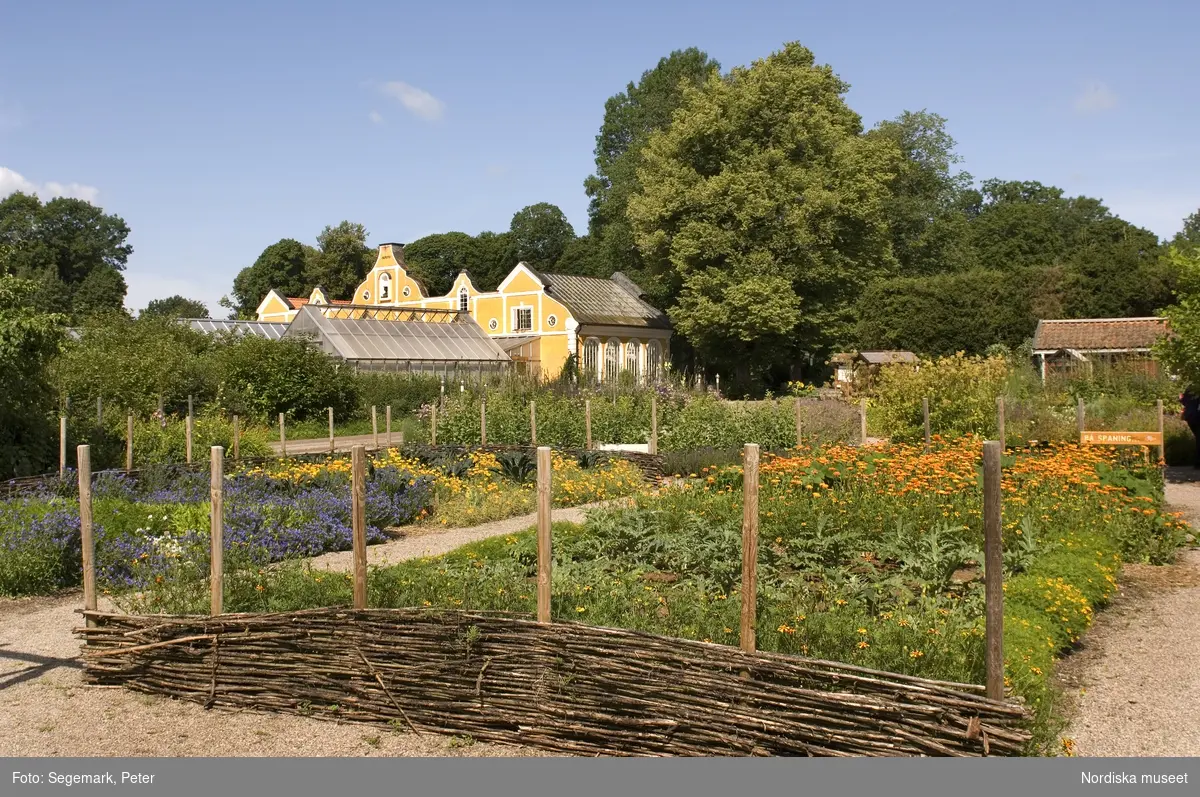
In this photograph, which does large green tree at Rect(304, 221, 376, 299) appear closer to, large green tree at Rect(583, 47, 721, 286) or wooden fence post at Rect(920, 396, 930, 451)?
large green tree at Rect(583, 47, 721, 286)

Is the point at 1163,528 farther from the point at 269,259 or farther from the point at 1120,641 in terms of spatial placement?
the point at 269,259

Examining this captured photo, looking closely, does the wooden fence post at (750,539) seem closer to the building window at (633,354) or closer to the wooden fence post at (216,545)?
the wooden fence post at (216,545)

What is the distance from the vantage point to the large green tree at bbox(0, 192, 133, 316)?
2484 inches

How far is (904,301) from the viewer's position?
1682 inches

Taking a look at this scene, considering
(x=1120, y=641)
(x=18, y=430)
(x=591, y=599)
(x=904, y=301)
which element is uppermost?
(x=904, y=301)

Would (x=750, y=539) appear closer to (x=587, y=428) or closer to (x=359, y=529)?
(x=359, y=529)

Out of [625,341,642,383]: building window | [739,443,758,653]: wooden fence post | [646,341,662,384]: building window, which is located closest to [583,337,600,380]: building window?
[625,341,642,383]: building window

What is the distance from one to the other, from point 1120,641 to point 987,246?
5784 centimetres

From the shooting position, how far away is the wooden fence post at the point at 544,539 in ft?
→ 18.4

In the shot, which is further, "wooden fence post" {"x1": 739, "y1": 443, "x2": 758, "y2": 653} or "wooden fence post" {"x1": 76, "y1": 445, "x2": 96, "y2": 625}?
"wooden fence post" {"x1": 76, "y1": 445, "x2": 96, "y2": 625}

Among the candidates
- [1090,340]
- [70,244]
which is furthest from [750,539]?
[70,244]

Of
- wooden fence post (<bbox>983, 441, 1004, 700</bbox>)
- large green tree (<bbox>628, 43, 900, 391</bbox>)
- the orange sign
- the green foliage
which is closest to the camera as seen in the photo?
wooden fence post (<bbox>983, 441, 1004, 700</bbox>)

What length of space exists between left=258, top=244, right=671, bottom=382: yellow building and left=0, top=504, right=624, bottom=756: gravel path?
33.3m
